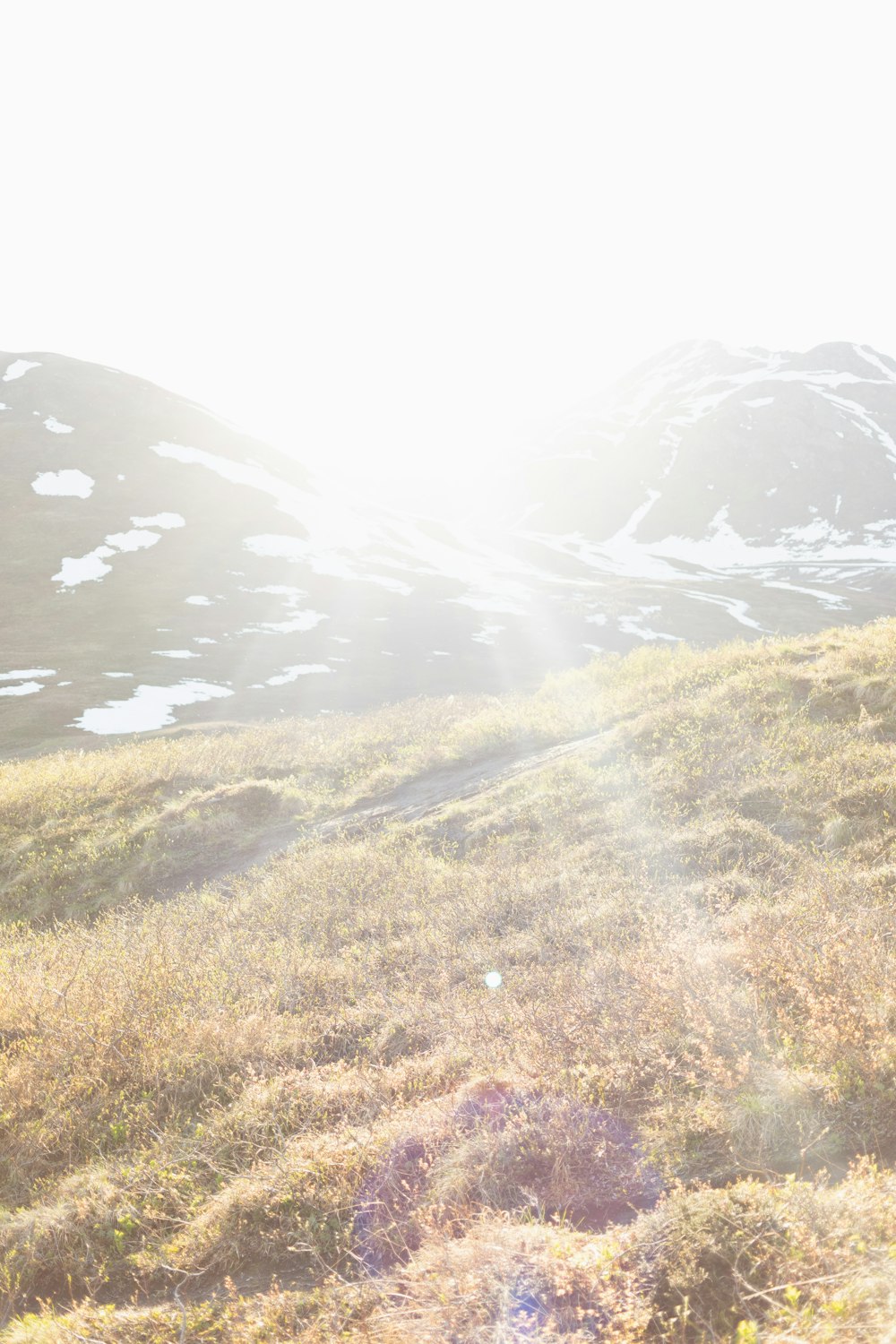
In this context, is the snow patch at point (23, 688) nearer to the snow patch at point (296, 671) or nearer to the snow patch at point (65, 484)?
the snow patch at point (296, 671)

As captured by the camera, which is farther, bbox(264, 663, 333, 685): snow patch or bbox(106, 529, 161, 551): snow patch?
bbox(106, 529, 161, 551): snow patch

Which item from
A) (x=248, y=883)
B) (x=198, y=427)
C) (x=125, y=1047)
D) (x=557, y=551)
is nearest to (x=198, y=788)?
(x=248, y=883)

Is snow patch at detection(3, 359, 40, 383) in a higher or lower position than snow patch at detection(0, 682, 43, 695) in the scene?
higher

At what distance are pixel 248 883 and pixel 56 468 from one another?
3862 inches

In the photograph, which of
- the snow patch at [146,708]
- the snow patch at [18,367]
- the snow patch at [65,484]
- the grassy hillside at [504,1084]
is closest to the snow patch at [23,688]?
the snow patch at [146,708]

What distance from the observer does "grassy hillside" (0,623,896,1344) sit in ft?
10.00

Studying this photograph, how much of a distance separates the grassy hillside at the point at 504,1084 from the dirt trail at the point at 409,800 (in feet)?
8.60

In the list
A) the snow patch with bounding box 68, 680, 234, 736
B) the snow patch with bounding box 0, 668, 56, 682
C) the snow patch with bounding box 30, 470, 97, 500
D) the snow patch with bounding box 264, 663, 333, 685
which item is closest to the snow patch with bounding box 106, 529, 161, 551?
the snow patch with bounding box 30, 470, 97, 500

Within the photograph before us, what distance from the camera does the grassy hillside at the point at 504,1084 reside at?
10.00 feet

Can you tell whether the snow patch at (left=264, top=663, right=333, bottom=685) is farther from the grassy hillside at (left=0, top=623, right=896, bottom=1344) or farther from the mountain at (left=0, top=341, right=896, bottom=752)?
the grassy hillside at (left=0, top=623, right=896, bottom=1344)

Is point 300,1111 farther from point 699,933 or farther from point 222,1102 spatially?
point 699,933

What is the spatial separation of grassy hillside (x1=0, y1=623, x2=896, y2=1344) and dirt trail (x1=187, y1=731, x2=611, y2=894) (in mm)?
2623

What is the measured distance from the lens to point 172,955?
823 cm

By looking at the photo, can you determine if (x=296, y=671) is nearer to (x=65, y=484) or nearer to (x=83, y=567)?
(x=83, y=567)
